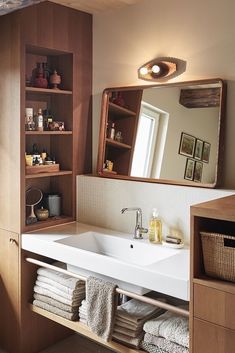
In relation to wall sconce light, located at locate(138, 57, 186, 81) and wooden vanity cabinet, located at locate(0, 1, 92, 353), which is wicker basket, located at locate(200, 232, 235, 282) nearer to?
wall sconce light, located at locate(138, 57, 186, 81)

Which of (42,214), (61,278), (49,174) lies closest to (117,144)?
(49,174)

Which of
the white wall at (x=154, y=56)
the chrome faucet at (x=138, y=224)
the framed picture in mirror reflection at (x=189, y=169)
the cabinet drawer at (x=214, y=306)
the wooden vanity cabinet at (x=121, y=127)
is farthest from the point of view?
the wooden vanity cabinet at (x=121, y=127)

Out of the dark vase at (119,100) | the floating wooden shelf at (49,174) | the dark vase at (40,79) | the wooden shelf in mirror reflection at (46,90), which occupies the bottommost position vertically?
the floating wooden shelf at (49,174)

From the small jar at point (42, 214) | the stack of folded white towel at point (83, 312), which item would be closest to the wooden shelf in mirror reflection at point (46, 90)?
the small jar at point (42, 214)

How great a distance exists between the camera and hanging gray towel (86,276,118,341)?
2.32 meters

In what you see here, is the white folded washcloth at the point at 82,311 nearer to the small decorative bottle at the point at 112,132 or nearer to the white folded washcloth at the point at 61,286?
the white folded washcloth at the point at 61,286

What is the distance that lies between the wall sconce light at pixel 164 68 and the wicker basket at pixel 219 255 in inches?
45.8

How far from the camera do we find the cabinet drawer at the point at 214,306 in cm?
180

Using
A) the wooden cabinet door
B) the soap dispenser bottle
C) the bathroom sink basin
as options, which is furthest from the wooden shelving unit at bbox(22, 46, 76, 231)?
the soap dispenser bottle

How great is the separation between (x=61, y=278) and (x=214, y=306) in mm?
1139

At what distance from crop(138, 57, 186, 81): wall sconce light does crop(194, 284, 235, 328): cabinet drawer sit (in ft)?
4.40

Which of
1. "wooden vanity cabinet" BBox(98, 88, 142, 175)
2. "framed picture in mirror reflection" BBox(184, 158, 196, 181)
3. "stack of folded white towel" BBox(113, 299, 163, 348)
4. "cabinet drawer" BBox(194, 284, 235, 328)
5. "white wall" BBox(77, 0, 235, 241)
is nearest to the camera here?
"cabinet drawer" BBox(194, 284, 235, 328)

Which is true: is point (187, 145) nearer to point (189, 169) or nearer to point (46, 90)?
point (189, 169)

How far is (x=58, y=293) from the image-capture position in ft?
8.73
